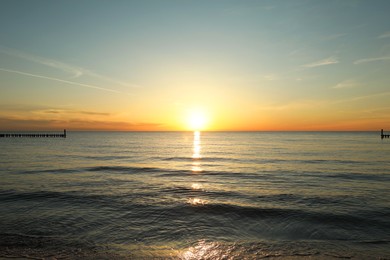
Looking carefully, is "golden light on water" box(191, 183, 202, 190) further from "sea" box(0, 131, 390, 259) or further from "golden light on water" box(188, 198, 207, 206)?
"golden light on water" box(188, 198, 207, 206)

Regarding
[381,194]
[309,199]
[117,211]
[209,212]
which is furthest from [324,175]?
[117,211]

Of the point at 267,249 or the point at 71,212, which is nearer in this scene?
the point at 267,249

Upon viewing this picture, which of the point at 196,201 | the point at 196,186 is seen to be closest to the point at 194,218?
the point at 196,201

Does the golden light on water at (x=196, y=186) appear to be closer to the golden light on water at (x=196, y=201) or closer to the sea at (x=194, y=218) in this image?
the sea at (x=194, y=218)

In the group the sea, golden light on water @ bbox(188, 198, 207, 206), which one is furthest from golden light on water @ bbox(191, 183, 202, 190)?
golden light on water @ bbox(188, 198, 207, 206)

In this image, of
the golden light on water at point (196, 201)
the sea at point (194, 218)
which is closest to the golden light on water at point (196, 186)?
the sea at point (194, 218)

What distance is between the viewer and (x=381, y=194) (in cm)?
1739

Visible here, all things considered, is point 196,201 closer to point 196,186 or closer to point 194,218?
point 194,218

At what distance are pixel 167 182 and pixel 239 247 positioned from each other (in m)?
13.5

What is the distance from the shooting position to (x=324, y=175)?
25438 mm

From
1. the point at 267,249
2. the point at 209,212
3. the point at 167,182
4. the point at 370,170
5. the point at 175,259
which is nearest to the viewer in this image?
the point at 175,259

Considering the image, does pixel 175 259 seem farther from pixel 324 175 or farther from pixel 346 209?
pixel 324 175

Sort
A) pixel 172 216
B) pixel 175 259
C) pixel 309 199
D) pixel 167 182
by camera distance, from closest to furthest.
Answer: pixel 175 259 < pixel 172 216 < pixel 309 199 < pixel 167 182

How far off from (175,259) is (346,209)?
10454 millimetres
